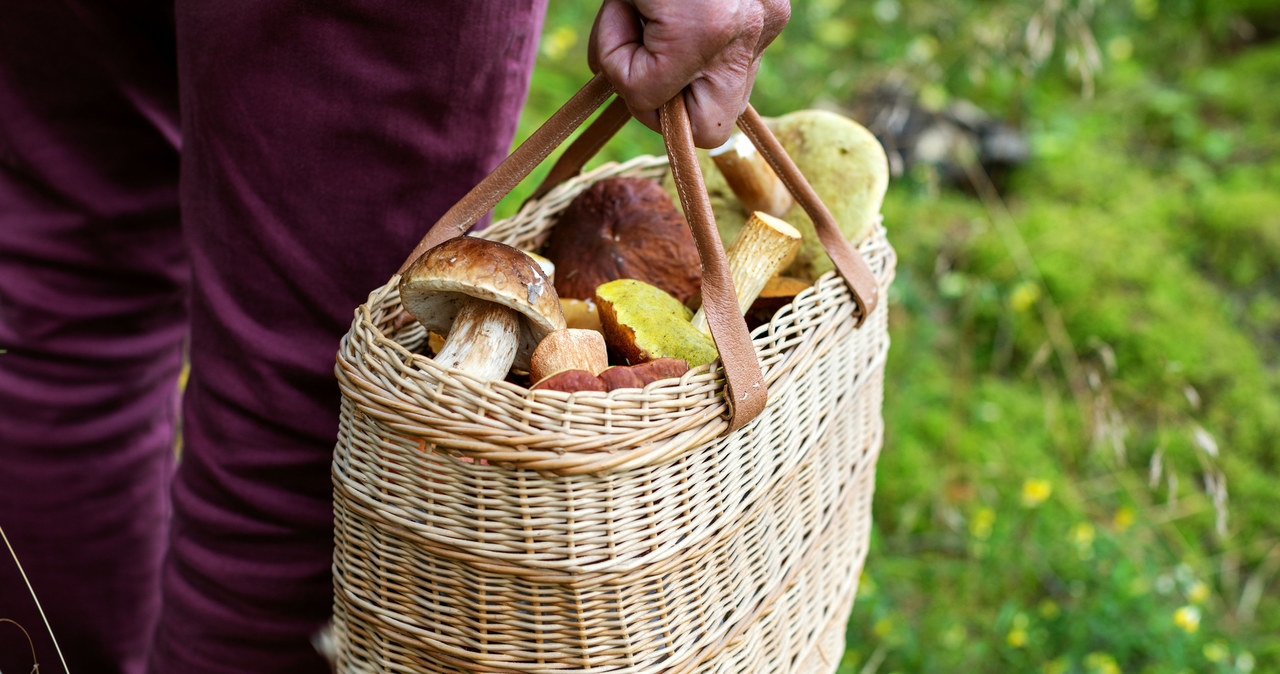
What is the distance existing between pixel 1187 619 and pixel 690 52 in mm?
1538

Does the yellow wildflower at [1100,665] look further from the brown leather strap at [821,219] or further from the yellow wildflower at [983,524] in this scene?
the brown leather strap at [821,219]

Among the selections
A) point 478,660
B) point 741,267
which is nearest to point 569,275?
point 741,267

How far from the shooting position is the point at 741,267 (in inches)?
44.5

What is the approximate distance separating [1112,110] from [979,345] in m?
1.68

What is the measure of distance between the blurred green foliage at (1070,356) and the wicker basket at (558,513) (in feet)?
2.75

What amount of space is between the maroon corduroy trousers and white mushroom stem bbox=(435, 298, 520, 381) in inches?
7.6

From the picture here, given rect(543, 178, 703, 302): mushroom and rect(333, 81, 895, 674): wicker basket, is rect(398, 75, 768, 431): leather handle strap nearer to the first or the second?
rect(333, 81, 895, 674): wicker basket

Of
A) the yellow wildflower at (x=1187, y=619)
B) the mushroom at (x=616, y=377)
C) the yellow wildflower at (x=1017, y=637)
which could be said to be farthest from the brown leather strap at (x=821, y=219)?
the yellow wildflower at (x=1187, y=619)

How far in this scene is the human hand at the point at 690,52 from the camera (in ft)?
2.79

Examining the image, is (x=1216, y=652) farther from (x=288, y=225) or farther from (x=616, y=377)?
(x=288, y=225)

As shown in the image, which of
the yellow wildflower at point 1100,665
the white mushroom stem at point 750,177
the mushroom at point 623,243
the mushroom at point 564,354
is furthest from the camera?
the yellow wildflower at point 1100,665

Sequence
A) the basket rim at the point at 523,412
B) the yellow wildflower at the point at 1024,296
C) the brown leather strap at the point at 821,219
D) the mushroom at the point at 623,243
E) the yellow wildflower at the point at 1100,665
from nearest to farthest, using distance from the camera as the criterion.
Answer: the basket rim at the point at 523,412
the brown leather strap at the point at 821,219
the mushroom at the point at 623,243
the yellow wildflower at the point at 1100,665
the yellow wildflower at the point at 1024,296

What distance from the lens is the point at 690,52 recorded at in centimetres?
86

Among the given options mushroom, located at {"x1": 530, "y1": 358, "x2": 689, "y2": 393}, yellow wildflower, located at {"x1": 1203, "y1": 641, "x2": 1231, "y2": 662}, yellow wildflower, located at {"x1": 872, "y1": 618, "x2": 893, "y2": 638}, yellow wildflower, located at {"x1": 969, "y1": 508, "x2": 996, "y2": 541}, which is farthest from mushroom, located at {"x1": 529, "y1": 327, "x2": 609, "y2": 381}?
yellow wildflower, located at {"x1": 1203, "y1": 641, "x2": 1231, "y2": 662}
